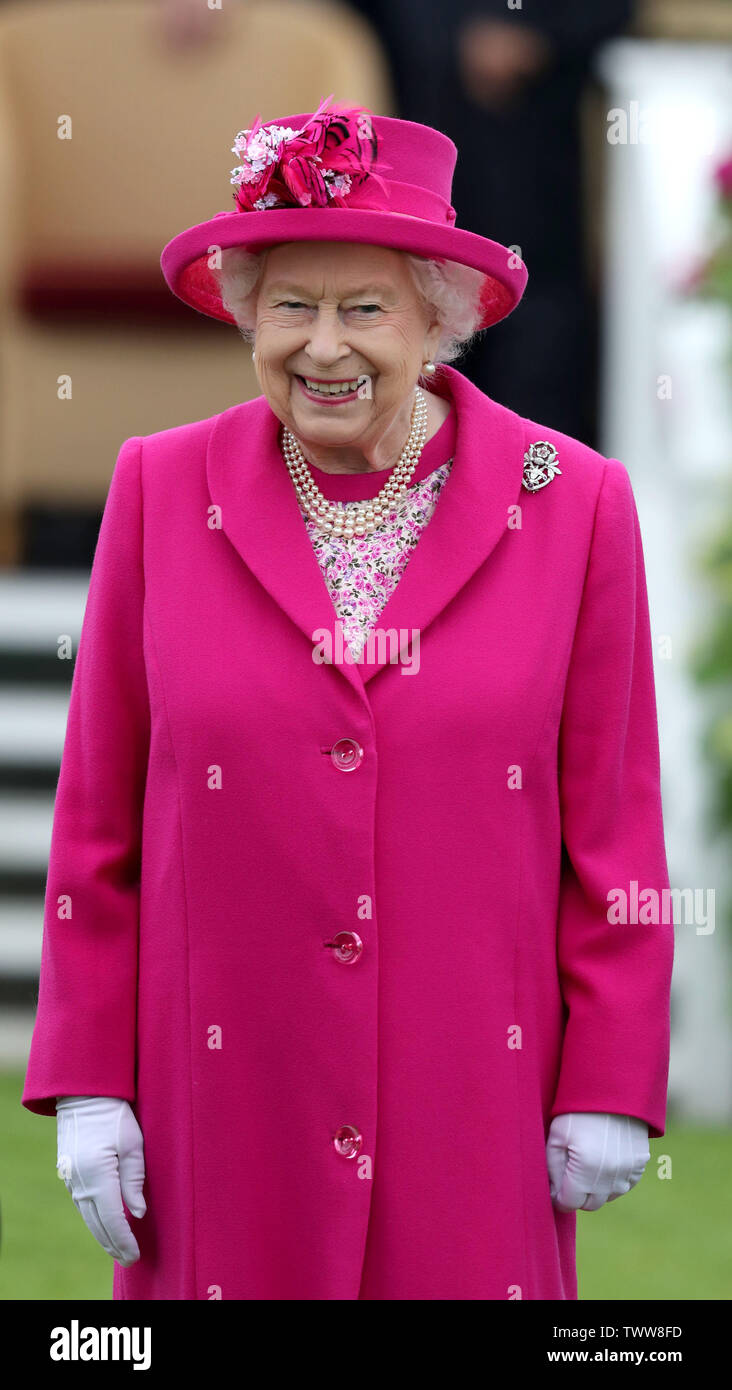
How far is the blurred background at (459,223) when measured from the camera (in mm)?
5164

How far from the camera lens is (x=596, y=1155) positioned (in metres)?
2.18

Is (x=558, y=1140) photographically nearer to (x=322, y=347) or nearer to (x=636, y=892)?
(x=636, y=892)

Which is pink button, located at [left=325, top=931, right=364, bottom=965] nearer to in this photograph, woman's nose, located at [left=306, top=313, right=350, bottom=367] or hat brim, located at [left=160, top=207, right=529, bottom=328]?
woman's nose, located at [left=306, top=313, right=350, bottom=367]

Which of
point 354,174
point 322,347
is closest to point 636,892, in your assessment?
point 322,347

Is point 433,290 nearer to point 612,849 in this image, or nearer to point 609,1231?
point 612,849

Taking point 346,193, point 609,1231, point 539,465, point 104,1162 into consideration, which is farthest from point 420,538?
point 609,1231

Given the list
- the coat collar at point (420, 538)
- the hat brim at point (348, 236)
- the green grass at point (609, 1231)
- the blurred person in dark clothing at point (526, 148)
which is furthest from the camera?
the blurred person in dark clothing at point (526, 148)

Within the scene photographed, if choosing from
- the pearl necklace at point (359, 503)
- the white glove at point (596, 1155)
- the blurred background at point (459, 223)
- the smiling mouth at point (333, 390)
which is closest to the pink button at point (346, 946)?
the white glove at point (596, 1155)

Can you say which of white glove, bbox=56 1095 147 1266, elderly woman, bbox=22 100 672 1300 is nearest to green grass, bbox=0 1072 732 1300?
white glove, bbox=56 1095 147 1266

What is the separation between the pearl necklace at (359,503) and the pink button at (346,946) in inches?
17.8

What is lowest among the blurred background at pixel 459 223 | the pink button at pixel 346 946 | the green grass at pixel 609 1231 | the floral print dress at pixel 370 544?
the green grass at pixel 609 1231

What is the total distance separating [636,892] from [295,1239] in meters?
0.54

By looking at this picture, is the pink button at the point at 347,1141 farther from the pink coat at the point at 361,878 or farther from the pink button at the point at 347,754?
the pink button at the point at 347,754

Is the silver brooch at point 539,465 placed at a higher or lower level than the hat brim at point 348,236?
lower
